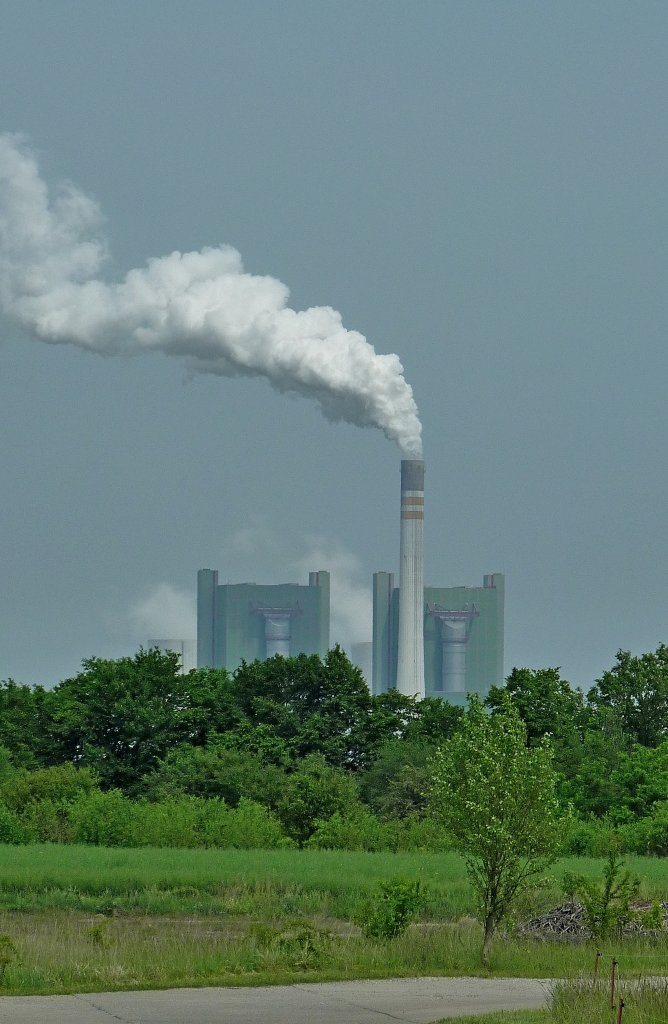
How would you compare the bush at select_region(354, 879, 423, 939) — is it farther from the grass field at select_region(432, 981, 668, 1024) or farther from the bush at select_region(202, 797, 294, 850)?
the bush at select_region(202, 797, 294, 850)

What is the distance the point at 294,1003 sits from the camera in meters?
21.5

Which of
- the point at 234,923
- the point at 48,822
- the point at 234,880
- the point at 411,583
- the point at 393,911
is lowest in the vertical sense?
the point at 234,923

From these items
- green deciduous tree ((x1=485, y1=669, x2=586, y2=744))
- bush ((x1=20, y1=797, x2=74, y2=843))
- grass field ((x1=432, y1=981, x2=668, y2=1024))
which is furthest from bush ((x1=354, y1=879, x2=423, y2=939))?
green deciduous tree ((x1=485, y1=669, x2=586, y2=744))

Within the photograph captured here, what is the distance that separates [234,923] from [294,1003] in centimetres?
1546

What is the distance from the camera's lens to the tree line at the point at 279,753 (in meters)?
60.1

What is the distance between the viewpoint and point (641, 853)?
57.3 meters

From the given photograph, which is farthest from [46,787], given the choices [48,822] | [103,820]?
[103,820]

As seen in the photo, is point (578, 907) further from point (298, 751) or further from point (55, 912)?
point (298, 751)

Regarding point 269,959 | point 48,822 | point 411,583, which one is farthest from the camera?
point 411,583

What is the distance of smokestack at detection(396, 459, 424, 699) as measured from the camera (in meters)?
163

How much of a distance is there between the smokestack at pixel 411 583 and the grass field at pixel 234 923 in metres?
111

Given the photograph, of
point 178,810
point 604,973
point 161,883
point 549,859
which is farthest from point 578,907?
point 178,810

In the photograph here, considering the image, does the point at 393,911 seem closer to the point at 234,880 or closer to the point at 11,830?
the point at 234,880

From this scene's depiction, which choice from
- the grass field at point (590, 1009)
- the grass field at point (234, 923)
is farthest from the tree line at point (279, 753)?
the grass field at point (590, 1009)
